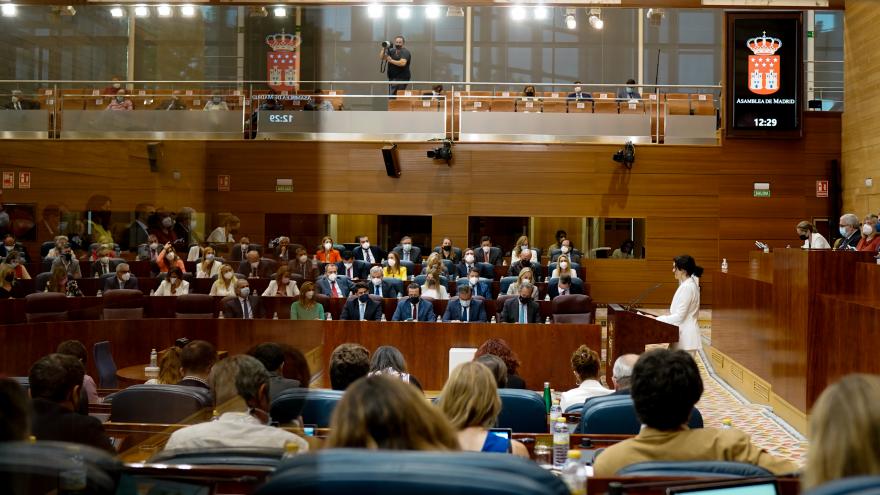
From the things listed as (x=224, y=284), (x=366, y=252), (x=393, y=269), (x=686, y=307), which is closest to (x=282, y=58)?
(x=224, y=284)

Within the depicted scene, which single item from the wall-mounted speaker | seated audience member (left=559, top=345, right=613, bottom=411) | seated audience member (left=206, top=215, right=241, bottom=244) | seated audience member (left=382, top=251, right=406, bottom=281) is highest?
the wall-mounted speaker

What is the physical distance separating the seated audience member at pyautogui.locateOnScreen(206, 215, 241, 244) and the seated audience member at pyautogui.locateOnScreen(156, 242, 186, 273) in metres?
0.29

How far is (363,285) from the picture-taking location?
9141mm

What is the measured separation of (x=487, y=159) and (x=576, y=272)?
3.06 m

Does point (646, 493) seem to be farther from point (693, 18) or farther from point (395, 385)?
point (693, 18)

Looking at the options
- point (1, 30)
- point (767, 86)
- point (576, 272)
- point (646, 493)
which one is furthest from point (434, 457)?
point (767, 86)

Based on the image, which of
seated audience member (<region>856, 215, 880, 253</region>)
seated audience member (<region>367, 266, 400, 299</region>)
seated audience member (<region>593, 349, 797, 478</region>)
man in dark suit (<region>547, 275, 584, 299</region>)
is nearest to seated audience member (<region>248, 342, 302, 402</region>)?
seated audience member (<region>593, 349, 797, 478</region>)

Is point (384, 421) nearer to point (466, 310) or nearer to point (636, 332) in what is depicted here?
point (636, 332)

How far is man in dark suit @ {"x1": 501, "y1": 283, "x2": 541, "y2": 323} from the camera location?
29.8 ft

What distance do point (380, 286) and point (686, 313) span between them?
4054 millimetres

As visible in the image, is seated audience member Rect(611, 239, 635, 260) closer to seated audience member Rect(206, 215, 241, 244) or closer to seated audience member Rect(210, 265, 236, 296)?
seated audience member Rect(210, 265, 236, 296)

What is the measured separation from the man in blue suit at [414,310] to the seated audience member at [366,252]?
3740mm

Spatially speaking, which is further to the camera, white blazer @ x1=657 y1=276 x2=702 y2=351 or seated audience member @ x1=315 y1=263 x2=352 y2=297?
seated audience member @ x1=315 y1=263 x2=352 y2=297

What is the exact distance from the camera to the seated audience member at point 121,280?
4.35 m
